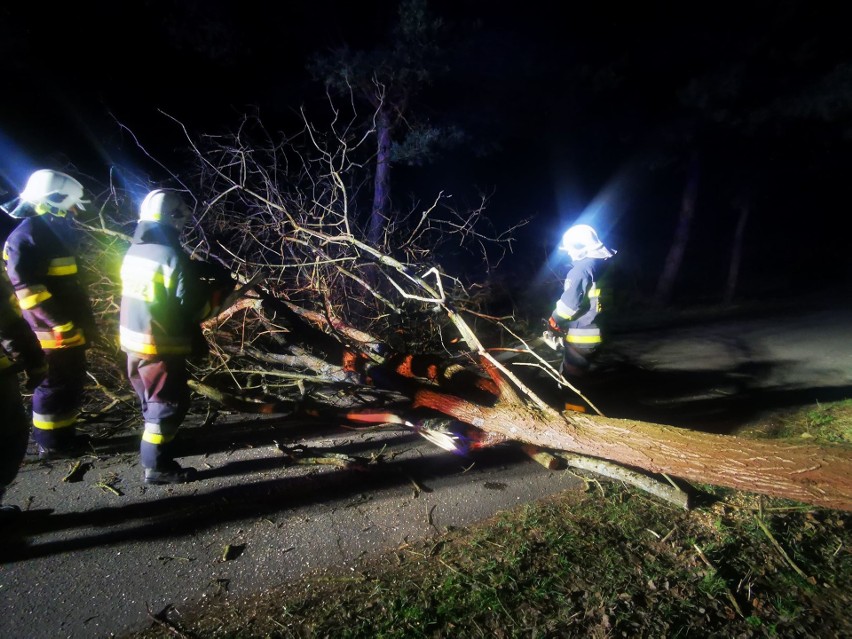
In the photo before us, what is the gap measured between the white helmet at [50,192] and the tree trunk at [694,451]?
10.4ft

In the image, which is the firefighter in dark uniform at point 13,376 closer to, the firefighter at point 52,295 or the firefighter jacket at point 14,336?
the firefighter jacket at point 14,336

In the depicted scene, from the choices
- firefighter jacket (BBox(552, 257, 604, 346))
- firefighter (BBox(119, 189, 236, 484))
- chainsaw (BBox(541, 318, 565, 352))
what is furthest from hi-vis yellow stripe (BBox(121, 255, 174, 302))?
chainsaw (BBox(541, 318, 565, 352))

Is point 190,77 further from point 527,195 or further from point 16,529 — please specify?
point 527,195

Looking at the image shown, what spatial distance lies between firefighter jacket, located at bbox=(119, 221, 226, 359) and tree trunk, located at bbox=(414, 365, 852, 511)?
1961 mm

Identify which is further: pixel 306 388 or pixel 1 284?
pixel 306 388

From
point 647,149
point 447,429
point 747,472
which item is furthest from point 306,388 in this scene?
point 647,149

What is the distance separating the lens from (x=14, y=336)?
2531mm

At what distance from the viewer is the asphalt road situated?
6.77ft

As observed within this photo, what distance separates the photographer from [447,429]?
317cm

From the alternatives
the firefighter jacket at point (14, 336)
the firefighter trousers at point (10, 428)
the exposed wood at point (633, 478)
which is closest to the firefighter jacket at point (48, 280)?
the firefighter jacket at point (14, 336)

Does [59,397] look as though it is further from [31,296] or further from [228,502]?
[228,502]

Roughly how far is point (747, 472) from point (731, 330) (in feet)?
20.6

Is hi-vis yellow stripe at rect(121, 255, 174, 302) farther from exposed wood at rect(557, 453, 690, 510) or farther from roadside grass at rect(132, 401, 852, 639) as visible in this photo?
exposed wood at rect(557, 453, 690, 510)

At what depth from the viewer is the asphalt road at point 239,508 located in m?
→ 2.06
